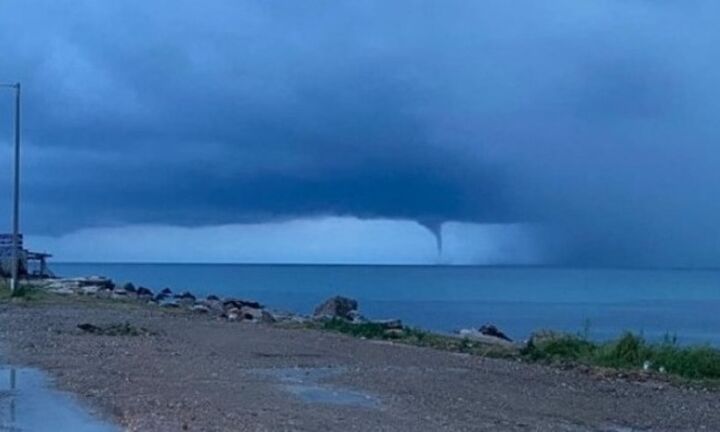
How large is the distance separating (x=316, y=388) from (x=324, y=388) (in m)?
0.14

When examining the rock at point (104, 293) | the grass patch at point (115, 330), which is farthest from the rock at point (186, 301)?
the grass patch at point (115, 330)

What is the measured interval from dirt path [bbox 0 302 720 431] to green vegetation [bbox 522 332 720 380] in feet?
6.61

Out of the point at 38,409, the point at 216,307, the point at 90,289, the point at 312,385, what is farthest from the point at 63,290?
the point at 38,409

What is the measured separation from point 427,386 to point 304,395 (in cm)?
281

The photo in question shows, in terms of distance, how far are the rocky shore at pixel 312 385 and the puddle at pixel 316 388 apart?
0.9 inches

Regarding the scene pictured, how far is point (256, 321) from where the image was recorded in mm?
42719

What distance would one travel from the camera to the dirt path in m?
18.0

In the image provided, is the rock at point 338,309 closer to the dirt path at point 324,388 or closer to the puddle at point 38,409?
the dirt path at point 324,388

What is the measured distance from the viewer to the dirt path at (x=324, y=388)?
18.0m

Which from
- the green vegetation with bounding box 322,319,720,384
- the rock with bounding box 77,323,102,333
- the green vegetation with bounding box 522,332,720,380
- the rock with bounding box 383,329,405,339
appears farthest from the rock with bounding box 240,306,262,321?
the green vegetation with bounding box 522,332,720,380

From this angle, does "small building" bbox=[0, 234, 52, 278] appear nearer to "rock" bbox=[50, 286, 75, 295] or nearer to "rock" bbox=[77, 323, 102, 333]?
"rock" bbox=[50, 286, 75, 295]

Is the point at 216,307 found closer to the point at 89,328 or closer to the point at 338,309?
the point at 338,309

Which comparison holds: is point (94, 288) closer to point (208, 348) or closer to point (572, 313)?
point (208, 348)

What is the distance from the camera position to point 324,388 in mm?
22047
